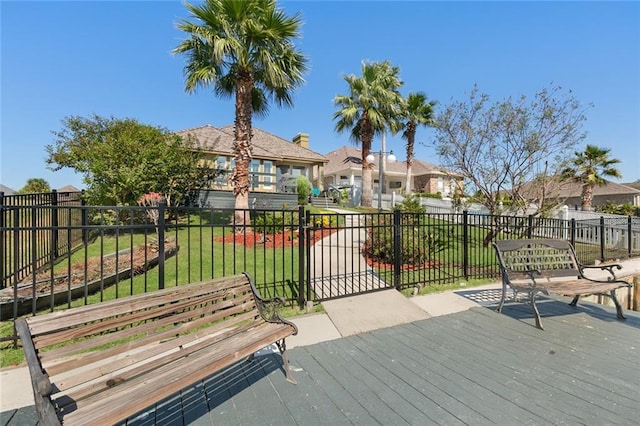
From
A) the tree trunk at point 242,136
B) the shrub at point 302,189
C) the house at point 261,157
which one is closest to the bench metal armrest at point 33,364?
the tree trunk at point 242,136

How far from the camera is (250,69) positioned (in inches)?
415

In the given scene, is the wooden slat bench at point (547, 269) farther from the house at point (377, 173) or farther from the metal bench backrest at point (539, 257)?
the house at point (377, 173)

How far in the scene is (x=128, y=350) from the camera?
2193 millimetres

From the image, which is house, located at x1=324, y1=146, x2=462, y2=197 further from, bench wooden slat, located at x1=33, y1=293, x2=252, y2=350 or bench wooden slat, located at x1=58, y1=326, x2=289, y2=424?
bench wooden slat, located at x1=58, y1=326, x2=289, y2=424

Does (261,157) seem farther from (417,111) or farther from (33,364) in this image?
(33,364)

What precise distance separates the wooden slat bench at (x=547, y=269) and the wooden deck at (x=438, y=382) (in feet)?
1.84

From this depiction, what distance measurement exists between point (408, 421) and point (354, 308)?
8.20ft

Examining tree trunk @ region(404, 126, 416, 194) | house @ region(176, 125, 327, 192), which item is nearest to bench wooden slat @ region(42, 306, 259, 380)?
house @ region(176, 125, 327, 192)

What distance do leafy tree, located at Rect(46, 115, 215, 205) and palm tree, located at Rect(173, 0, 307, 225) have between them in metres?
3.48

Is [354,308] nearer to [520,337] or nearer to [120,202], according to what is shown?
[520,337]

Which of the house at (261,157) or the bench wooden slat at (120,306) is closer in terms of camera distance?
the bench wooden slat at (120,306)

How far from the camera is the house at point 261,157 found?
17.5 metres

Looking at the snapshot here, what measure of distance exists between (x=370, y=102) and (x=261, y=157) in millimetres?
8738

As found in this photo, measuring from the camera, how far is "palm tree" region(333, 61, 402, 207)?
808 inches
